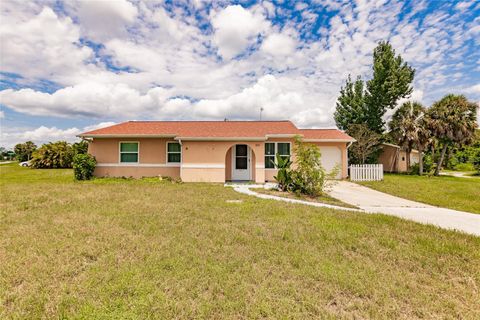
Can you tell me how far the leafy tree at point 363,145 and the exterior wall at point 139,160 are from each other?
17128 millimetres

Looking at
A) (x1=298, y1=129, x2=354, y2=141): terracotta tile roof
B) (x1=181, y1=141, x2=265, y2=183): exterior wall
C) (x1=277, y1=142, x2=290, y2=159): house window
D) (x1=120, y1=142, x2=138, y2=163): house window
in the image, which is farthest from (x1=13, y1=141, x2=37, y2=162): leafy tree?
(x1=298, y1=129, x2=354, y2=141): terracotta tile roof

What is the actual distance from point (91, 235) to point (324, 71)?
17130 mm

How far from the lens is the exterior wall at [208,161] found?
14.8 m

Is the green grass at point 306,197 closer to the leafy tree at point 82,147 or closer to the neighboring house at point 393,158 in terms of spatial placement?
the leafy tree at point 82,147

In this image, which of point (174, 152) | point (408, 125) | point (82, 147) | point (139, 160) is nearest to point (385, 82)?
point (408, 125)

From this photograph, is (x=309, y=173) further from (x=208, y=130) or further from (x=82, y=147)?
(x=82, y=147)

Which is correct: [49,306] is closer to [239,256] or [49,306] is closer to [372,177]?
[239,256]

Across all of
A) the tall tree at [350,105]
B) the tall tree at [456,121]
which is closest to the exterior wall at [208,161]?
the tall tree at [350,105]

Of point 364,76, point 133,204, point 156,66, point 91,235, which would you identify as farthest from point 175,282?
point 364,76

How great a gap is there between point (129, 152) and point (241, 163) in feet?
26.5

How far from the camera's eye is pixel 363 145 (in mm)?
21562

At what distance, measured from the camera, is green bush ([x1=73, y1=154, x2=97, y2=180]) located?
14.8 metres

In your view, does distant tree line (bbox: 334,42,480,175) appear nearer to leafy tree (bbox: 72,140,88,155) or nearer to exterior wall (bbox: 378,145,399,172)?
exterior wall (bbox: 378,145,399,172)

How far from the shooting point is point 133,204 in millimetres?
8273
